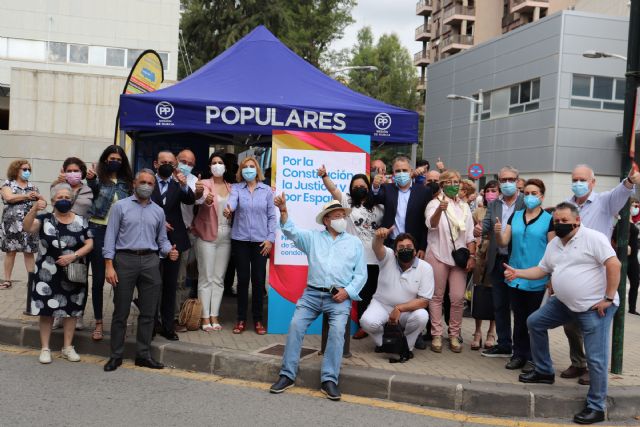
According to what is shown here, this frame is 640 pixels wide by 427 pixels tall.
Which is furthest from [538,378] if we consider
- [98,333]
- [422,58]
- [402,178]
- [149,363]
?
[422,58]

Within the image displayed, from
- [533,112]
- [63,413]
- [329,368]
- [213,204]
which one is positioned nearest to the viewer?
[63,413]

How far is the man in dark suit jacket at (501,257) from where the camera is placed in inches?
254

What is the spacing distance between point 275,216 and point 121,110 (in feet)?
6.75

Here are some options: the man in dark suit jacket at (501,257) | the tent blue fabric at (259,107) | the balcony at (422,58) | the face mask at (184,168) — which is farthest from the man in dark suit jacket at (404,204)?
the balcony at (422,58)

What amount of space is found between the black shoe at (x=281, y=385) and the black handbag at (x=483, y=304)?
2294 millimetres

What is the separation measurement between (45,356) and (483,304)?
4.38 meters

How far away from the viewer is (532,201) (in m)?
5.96

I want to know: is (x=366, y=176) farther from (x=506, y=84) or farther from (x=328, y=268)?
(x=506, y=84)

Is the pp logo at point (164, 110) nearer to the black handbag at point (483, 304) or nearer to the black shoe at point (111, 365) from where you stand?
the black shoe at point (111, 365)

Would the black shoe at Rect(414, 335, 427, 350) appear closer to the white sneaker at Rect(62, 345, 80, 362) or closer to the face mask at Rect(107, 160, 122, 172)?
the white sneaker at Rect(62, 345, 80, 362)

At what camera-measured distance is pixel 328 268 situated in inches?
227

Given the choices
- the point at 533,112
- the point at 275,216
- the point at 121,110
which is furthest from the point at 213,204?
the point at 533,112

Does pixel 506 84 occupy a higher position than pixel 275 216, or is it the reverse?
pixel 506 84

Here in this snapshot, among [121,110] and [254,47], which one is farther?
[254,47]
